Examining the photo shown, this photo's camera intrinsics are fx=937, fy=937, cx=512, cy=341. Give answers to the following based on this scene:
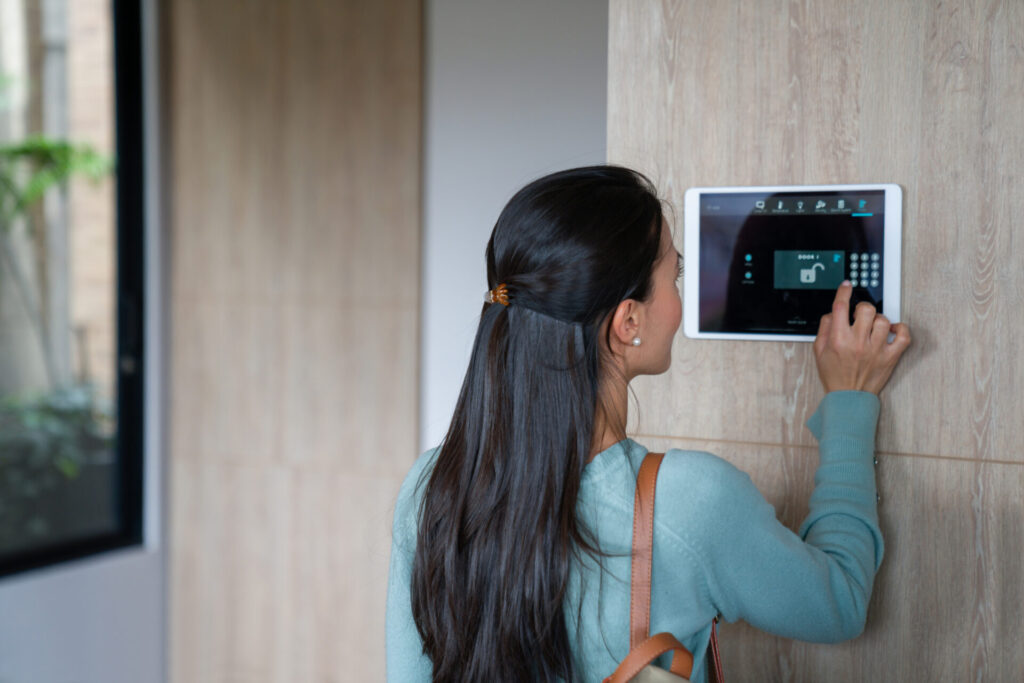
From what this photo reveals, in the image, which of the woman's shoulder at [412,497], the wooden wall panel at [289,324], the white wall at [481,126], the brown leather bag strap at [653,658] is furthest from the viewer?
the wooden wall panel at [289,324]

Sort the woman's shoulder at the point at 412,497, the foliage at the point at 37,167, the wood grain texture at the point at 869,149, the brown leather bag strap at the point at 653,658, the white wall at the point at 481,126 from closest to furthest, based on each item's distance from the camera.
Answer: the brown leather bag strap at the point at 653,658, the woman's shoulder at the point at 412,497, the wood grain texture at the point at 869,149, the white wall at the point at 481,126, the foliage at the point at 37,167

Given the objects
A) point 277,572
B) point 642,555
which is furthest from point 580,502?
point 277,572

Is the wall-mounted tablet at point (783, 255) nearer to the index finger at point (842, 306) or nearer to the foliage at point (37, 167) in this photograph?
the index finger at point (842, 306)

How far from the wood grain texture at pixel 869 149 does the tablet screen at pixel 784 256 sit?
1.4 inches

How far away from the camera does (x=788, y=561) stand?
0.98 meters

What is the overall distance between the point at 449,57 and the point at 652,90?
4.71ft

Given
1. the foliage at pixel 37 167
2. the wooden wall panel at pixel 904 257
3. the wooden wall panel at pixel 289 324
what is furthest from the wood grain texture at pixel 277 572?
the wooden wall panel at pixel 904 257

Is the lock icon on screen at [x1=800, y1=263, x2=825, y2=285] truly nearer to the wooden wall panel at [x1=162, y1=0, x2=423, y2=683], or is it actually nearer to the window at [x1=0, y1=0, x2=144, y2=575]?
the wooden wall panel at [x1=162, y1=0, x2=423, y2=683]

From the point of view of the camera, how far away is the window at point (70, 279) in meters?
2.99

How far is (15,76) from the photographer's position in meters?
2.99

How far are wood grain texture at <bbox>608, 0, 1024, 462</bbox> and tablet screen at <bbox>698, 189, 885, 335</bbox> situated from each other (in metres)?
0.04

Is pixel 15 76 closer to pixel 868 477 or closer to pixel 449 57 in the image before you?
pixel 449 57

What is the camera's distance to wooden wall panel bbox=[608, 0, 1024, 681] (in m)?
1.24

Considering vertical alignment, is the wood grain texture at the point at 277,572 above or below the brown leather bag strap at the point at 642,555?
below
